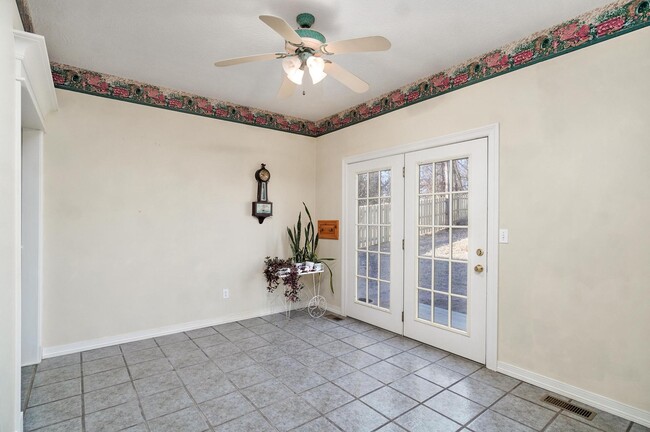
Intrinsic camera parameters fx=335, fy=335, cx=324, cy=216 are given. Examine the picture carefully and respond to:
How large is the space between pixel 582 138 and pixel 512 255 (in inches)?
37.6

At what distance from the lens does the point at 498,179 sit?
2.73 meters

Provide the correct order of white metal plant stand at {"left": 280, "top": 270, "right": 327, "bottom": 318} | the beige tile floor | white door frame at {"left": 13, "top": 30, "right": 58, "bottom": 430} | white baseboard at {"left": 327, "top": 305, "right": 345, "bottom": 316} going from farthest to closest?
white metal plant stand at {"left": 280, "top": 270, "right": 327, "bottom": 318}, white baseboard at {"left": 327, "top": 305, "right": 345, "bottom": 316}, the beige tile floor, white door frame at {"left": 13, "top": 30, "right": 58, "bottom": 430}

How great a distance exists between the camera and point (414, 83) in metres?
3.38

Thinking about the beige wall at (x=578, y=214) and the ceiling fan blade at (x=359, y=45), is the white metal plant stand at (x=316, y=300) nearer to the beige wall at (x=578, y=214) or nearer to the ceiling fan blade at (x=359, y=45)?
the beige wall at (x=578, y=214)

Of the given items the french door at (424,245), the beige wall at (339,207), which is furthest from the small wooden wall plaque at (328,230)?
the french door at (424,245)

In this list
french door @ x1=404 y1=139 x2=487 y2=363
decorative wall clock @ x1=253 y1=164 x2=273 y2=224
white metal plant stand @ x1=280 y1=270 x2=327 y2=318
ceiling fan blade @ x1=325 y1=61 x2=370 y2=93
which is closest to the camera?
ceiling fan blade @ x1=325 y1=61 x2=370 y2=93

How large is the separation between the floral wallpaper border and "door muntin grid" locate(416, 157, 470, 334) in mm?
762

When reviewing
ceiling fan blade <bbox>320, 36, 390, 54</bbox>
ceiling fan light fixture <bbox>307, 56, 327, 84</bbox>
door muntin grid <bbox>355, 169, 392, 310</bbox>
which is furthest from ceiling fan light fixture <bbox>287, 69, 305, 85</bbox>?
door muntin grid <bbox>355, 169, 392, 310</bbox>

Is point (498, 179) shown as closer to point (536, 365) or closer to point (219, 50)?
point (536, 365)

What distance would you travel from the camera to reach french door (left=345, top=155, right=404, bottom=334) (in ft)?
11.7

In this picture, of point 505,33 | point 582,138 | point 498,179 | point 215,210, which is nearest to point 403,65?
point 505,33

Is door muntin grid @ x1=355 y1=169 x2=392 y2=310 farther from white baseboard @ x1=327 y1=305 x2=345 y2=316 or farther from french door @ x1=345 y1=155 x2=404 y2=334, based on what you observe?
white baseboard @ x1=327 y1=305 x2=345 y2=316

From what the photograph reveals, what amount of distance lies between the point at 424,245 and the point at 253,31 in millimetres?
2384

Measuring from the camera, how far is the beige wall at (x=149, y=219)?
3.08 metres
